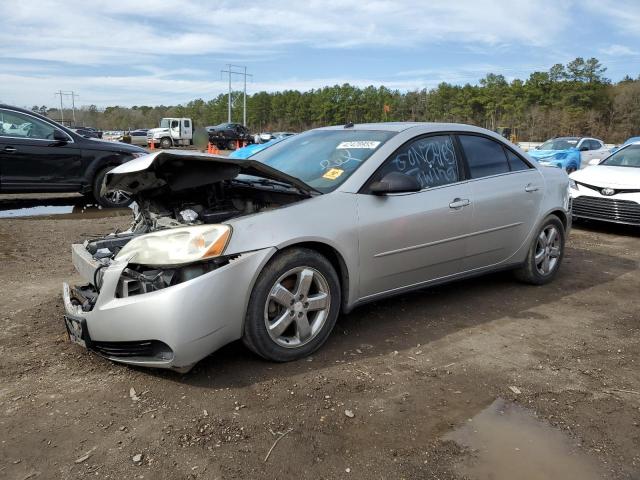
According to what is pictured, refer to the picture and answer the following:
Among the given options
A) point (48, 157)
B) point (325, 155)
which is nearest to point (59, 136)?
point (48, 157)

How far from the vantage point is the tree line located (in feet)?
198

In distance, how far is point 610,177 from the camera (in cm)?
858

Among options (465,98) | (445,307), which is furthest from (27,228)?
(465,98)

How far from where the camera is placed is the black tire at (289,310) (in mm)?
3139

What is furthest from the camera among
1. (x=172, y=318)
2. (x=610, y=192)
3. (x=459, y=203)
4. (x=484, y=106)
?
(x=484, y=106)

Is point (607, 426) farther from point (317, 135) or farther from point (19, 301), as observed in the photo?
point (19, 301)

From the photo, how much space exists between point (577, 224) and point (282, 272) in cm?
789

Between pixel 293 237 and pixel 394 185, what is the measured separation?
0.84 metres

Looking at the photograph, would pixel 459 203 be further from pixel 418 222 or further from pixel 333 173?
pixel 333 173

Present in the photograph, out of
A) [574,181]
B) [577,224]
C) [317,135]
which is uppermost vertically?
[317,135]

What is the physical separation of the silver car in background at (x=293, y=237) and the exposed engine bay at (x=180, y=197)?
1cm

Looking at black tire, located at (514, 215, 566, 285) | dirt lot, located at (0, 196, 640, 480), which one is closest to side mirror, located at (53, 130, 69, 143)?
dirt lot, located at (0, 196, 640, 480)

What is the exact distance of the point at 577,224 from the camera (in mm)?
9516

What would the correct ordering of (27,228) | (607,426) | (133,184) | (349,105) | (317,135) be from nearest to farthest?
(607,426) < (133,184) < (317,135) < (27,228) < (349,105)
